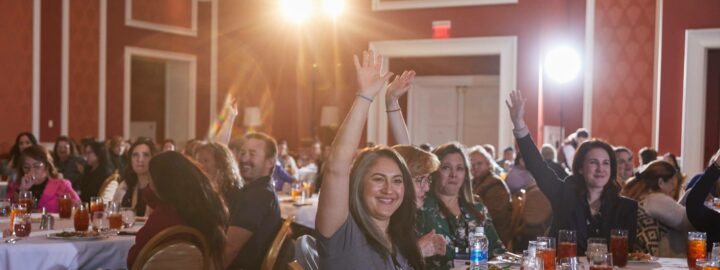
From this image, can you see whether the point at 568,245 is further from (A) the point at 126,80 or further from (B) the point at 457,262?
(A) the point at 126,80

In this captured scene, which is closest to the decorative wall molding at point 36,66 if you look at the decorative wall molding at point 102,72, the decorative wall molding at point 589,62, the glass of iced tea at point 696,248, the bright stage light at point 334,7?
the decorative wall molding at point 102,72

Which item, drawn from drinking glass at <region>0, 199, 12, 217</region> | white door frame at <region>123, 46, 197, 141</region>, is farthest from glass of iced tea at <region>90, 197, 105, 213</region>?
white door frame at <region>123, 46, 197, 141</region>

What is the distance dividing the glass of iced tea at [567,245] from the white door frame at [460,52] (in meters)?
7.98

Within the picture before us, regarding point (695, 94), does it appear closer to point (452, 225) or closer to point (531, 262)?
point (452, 225)

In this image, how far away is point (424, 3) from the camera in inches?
467

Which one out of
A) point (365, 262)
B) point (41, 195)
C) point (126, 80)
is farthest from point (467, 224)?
point (126, 80)

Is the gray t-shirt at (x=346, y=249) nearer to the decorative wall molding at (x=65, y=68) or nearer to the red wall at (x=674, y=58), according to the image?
the red wall at (x=674, y=58)

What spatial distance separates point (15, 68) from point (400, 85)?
9.01 m

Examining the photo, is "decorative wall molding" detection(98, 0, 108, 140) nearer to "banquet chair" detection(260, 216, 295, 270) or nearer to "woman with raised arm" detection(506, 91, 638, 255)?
"woman with raised arm" detection(506, 91, 638, 255)

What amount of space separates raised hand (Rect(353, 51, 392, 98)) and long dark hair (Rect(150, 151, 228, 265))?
1.06m

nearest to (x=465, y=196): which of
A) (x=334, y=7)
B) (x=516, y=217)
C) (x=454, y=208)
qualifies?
(x=454, y=208)

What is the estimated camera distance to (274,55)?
45.1 ft

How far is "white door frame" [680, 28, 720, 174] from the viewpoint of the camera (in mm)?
10219

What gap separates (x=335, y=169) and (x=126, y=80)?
1111 centimetres
